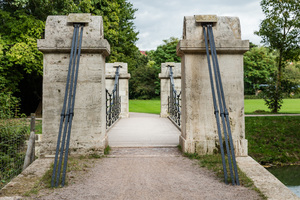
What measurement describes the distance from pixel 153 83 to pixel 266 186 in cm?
3402

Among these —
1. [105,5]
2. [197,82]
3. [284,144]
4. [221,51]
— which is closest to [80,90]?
[197,82]

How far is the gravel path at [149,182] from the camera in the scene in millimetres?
3146

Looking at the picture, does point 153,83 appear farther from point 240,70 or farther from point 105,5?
point 240,70

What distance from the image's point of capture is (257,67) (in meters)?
40.3

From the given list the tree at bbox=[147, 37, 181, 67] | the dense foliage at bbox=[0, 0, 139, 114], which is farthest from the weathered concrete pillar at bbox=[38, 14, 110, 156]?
the tree at bbox=[147, 37, 181, 67]

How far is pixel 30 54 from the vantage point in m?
13.3

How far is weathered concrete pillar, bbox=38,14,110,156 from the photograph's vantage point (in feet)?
15.8

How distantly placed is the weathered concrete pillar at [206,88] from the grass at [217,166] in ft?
0.58

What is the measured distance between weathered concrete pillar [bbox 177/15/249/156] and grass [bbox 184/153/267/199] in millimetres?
176

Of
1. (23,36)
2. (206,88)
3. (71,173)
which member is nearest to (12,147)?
(71,173)

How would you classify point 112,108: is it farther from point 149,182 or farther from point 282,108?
point 282,108

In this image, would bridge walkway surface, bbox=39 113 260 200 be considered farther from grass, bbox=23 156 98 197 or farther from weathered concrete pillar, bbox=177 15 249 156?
weathered concrete pillar, bbox=177 15 249 156

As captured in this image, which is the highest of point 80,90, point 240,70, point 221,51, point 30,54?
point 30,54

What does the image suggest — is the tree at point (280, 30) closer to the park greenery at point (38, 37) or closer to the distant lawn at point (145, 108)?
the park greenery at point (38, 37)
